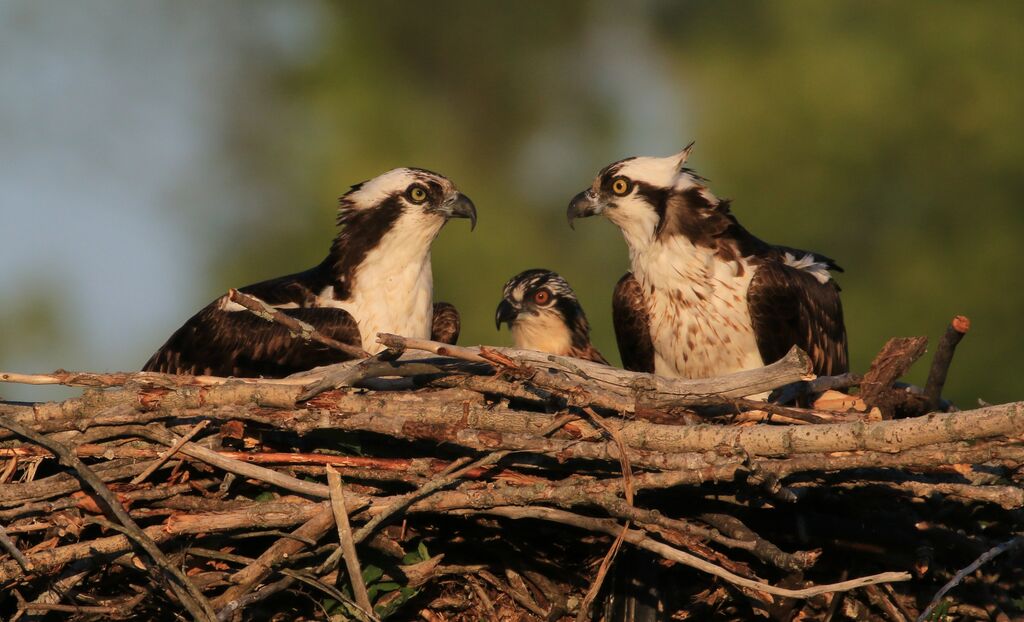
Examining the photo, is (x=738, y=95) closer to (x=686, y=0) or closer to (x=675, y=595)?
(x=686, y=0)

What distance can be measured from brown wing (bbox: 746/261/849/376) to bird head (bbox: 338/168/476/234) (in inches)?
58.6

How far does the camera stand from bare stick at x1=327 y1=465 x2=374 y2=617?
4840mm

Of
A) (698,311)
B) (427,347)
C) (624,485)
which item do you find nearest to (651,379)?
(624,485)

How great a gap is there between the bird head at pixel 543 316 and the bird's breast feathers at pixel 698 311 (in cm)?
110

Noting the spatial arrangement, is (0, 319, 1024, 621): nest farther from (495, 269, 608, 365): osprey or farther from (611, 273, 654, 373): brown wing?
(495, 269, 608, 365): osprey

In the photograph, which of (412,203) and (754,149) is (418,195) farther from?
(754,149)

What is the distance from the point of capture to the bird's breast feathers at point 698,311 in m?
6.67

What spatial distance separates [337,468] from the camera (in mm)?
5109

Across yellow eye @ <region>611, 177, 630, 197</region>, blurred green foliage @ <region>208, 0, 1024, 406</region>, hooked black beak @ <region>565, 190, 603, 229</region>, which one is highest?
blurred green foliage @ <region>208, 0, 1024, 406</region>

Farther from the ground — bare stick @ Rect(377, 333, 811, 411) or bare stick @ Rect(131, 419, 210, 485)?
bare stick @ Rect(377, 333, 811, 411)

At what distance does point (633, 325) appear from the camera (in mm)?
7004

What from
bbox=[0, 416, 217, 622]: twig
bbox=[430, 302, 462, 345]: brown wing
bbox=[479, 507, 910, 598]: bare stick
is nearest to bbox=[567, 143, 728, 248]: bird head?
bbox=[430, 302, 462, 345]: brown wing

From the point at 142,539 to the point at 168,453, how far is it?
0.35 m

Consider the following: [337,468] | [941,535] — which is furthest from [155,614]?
[941,535]
